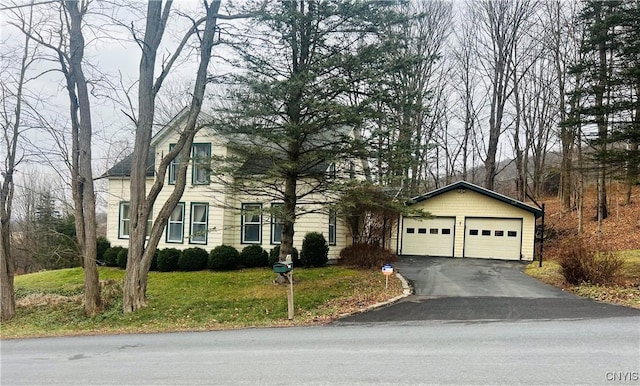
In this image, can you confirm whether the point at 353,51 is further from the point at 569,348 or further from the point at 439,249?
the point at 439,249

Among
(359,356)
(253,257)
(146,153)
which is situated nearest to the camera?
(359,356)

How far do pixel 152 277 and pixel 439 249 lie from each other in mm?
13690

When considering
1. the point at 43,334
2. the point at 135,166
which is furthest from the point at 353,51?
the point at 43,334

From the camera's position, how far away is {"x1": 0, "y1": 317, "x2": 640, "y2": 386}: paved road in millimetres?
5004

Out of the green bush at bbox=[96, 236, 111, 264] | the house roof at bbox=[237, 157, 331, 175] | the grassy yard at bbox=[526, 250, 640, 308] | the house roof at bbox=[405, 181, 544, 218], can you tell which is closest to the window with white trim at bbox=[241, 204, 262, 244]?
the house roof at bbox=[237, 157, 331, 175]

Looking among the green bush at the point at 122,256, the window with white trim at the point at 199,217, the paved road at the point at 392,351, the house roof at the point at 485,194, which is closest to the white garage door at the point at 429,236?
the house roof at the point at 485,194

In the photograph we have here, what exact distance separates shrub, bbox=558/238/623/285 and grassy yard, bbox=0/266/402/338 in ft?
16.1

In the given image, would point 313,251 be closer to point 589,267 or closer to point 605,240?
point 589,267

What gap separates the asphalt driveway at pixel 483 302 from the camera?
884cm

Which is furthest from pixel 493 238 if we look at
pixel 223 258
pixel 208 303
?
pixel 208 303

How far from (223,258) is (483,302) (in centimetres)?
1064

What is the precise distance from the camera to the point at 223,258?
56.9 feet

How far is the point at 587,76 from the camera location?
14742 millimetres
